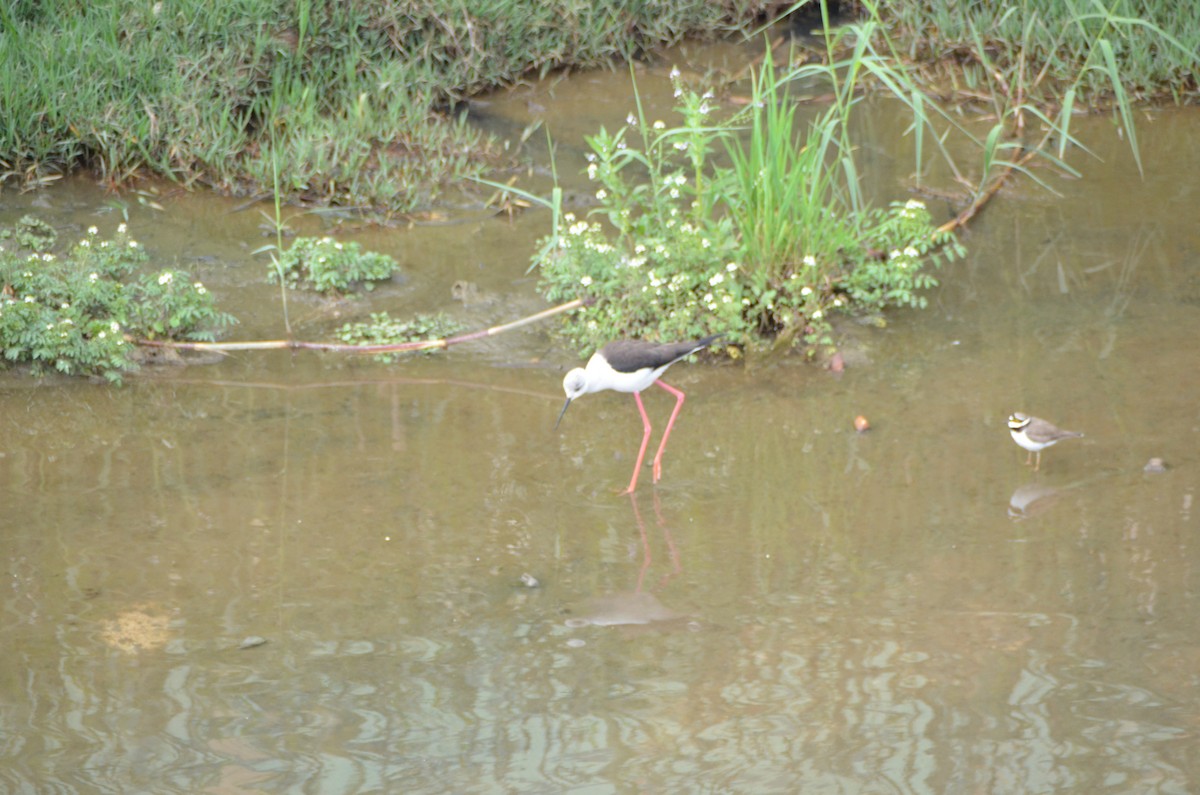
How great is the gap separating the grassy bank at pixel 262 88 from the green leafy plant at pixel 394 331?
118cm

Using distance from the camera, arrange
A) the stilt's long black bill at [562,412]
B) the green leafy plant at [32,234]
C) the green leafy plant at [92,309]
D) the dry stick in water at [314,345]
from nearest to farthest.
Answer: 1. the stilt's long black bill at [562,412]
2. the green leafy plant at [92,309]
3. the dry stick in water at [314,345]
4. the green leafy plant at [32,234]

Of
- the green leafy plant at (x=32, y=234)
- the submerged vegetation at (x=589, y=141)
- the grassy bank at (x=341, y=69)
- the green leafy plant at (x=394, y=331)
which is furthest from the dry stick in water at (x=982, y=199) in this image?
the green leafy plant at (x=32, y=234)

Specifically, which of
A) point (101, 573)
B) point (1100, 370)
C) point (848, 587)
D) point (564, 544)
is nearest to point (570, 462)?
point (564, 544)

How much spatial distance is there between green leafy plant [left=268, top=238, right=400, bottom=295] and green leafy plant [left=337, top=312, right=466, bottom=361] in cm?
29

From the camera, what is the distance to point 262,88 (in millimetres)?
7750

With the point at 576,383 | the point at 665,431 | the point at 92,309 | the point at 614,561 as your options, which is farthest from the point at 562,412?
the point at 92,309

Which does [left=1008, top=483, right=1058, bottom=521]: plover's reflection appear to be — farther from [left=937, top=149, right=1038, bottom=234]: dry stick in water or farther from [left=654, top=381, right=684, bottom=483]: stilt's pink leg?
[left=937, top=149, right=1038, bottom=234]: dry stick in water

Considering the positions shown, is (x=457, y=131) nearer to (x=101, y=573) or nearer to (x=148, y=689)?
(x=101, y=573)

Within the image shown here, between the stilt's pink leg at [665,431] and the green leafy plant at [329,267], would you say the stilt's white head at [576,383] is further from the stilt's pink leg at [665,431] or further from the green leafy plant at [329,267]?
the green leafy plant at [329,267]

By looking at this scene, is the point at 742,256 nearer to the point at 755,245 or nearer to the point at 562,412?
the point at 755,245

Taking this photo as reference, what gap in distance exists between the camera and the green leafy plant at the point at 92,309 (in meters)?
5.67

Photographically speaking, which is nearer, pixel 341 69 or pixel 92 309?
pixel 92 309

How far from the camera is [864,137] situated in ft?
26.1

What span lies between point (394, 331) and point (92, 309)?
1.29 meters
